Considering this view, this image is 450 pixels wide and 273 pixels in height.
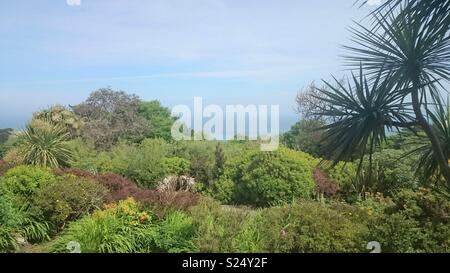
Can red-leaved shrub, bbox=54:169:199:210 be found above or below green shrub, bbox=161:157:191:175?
below

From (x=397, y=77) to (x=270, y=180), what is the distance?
3.71 meters

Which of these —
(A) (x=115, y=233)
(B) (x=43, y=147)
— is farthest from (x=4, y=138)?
(A) (x=115, y=233)

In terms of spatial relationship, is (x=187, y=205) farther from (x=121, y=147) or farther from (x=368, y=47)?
(x=121, y=147)

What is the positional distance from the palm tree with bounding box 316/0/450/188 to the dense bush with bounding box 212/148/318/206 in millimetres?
3287

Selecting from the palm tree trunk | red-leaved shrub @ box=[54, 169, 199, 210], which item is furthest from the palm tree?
red-leaved shrub @ box=[54, 169, 199, 210]

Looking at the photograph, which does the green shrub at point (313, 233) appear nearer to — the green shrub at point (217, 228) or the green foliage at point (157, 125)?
the green shrub at point (217, 228)

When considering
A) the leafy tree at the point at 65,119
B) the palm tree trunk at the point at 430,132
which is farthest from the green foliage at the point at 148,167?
the palm tree trunk at the point at 430,132

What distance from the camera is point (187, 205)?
16.3ft

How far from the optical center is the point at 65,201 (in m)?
5.25

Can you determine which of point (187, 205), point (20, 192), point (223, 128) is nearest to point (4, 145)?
point (20, 192)

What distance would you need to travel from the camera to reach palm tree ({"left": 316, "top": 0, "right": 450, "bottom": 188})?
3336 millimetres

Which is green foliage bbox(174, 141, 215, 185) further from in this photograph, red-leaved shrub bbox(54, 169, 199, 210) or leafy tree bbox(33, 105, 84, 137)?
leafy tree bbox(33, 105, 84, 137)

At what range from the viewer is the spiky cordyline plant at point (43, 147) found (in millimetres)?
7785
